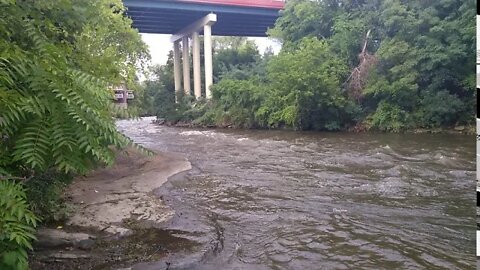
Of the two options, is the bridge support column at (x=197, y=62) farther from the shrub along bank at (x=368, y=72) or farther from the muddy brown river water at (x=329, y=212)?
the muddy brown river water at (x=329, y=212)

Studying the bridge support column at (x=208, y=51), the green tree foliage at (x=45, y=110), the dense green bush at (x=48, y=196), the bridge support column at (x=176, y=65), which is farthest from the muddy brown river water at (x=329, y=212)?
the bridge support column at (x=176, y=65)

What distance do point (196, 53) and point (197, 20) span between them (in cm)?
309

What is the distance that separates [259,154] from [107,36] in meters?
6.52

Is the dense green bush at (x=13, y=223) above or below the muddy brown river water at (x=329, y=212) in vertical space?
above

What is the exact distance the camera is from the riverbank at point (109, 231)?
489 cm

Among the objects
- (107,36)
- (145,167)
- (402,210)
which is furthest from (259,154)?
(402,210)

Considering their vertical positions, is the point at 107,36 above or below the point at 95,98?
above

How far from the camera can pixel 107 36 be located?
1177 cm

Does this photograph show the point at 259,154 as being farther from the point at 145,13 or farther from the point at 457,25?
the point at 145,13

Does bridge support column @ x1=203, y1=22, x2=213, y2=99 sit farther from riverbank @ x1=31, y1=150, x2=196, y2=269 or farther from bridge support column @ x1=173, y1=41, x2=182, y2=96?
riverbank @ x1=31, y1=150, x2=196, y2=269

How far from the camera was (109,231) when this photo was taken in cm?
579

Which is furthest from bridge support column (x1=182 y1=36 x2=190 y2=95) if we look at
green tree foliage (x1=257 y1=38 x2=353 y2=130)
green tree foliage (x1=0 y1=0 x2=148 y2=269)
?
green tree foliage (x1=0 y1=0 x2=148 y2=269)

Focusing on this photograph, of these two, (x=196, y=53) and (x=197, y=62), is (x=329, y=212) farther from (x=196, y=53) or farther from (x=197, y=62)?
(x=197, y=62)

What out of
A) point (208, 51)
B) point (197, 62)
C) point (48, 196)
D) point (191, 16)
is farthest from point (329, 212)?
point (197, 62)
